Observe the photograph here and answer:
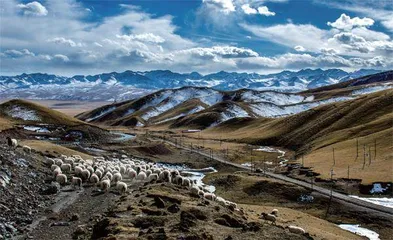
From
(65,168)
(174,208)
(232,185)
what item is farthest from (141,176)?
(232,185)

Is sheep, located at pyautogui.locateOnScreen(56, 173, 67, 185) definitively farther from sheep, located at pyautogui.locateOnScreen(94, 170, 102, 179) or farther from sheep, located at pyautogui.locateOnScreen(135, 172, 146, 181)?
sheep, located at pyautogui.locateOnScreen(135, 172, 146, 181)

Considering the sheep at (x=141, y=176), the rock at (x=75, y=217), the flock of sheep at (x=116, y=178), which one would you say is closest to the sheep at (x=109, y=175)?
the flock of sheep at (x=116, y=178)

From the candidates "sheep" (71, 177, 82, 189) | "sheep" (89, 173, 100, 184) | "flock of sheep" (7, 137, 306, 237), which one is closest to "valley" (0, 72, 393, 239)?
"sheep" (71, 177, 82, 189)

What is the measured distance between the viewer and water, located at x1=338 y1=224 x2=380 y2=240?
189ft

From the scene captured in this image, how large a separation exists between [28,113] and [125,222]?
164812 millimetres

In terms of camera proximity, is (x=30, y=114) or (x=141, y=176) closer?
(x=141, y=176)

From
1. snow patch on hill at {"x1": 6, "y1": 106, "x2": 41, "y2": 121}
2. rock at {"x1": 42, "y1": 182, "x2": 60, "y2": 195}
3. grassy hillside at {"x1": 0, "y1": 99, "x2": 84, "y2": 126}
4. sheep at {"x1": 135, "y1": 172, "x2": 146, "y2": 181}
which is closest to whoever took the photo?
rock at {"x1": 42, "y1": 182, "x2": 60, "y2": 195}

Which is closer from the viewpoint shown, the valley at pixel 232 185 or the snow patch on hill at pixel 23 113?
the valley at pixel 232 185

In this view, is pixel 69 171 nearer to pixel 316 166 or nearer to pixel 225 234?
pixel 225 234

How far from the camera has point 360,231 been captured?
5962 centimetres

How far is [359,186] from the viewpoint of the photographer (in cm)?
8294

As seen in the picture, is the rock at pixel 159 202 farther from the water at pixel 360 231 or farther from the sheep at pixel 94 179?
the water at pixel 360 231

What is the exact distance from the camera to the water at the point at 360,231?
57531 millimetres

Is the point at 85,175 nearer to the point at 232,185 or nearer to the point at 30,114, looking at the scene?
the point at 232,185
